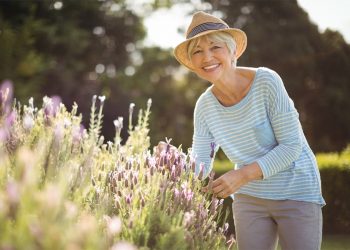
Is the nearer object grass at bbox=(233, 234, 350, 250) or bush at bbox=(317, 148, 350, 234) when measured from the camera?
grass at bbox=(233, 234, 350, 250)

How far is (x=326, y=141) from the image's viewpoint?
74.7 feet

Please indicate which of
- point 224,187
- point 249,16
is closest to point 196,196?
point 224,187

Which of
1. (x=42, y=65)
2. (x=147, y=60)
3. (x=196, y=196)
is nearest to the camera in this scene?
(x=196, y=196)

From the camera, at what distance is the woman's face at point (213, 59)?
2912 mm

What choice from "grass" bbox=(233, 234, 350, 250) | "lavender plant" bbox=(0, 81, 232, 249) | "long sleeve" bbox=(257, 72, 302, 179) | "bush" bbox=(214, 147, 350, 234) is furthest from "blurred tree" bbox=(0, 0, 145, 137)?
"long sleeve" bbox=(257, 72, 302, 179)

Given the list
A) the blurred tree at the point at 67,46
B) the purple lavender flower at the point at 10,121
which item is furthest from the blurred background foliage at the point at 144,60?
the purple lavender flower at the point at 10,121

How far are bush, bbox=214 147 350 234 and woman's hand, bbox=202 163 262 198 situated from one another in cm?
515

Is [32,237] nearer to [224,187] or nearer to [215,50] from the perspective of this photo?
[224,187]

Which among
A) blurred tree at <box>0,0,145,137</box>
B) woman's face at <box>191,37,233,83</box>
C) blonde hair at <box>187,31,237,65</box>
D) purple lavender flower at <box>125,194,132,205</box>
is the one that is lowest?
purple lavender flower at <box>125,194,132,205</box>

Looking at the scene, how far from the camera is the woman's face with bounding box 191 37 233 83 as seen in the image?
2.91 metres

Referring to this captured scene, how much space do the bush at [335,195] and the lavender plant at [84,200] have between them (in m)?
5.30

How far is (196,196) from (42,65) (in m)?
10.8

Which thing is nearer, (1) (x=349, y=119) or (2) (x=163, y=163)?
(2) (x=163, y=163)

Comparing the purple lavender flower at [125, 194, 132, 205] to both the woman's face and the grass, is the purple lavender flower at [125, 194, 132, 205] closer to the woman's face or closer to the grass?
the woman's face
